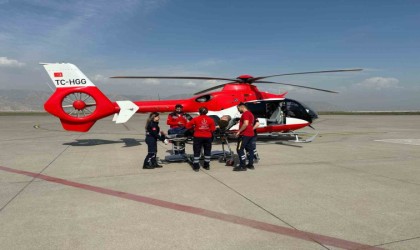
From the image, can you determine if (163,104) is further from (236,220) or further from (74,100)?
(236,220)

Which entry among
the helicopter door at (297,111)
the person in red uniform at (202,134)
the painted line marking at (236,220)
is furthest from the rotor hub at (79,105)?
the helicopter door at (297,111)

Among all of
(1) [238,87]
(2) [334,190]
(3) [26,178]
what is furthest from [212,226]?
(1) [238,87]

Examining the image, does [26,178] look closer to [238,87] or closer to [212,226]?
[212,226]

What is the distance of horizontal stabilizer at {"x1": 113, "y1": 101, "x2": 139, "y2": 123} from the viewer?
12271 mm

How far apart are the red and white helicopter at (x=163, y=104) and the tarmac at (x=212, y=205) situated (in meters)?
3.65

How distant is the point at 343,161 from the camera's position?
8938mm

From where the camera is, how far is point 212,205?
16.6 feet

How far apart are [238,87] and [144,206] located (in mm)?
10291

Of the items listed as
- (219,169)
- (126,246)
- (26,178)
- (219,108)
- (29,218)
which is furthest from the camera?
(219,108)

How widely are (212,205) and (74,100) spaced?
9484mm

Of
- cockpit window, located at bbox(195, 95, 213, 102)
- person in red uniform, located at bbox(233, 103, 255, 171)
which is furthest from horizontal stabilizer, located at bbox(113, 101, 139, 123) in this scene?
person in red uniform, located at bbox(233, 103, 255, 171)

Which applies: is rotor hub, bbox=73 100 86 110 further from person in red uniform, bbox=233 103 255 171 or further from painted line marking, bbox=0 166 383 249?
person in red uniform, bbox=233 103 255 171

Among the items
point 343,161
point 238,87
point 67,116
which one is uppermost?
point 238,87

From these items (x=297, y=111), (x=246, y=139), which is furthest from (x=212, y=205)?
(x=297, y=111)
